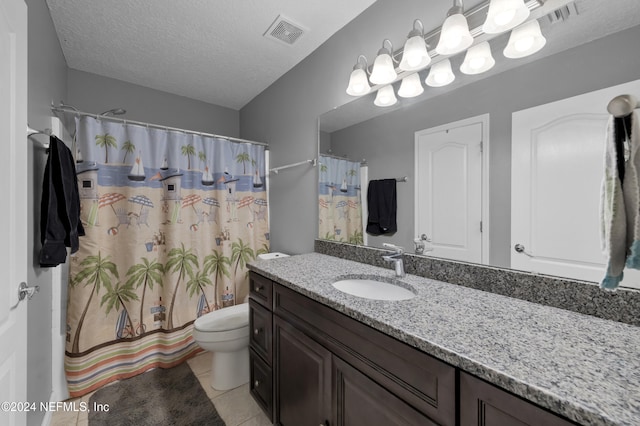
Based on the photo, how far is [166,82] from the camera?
238 centimetres

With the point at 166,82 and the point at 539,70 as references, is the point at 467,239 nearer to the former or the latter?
the point at 539,70

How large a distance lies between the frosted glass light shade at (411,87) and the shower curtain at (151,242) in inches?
59.8

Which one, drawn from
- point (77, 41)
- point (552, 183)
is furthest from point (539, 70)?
point (77, 41)

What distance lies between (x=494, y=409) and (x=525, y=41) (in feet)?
4.04

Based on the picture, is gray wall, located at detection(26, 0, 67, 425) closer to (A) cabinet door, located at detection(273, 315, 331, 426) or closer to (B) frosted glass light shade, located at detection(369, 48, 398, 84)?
(A) cabinet door, located at detection(273, 315, 331, 426)

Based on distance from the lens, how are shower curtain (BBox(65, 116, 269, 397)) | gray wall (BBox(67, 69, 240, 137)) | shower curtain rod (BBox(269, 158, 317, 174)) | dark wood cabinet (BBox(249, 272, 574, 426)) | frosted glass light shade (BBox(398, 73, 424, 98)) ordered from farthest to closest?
gray wall (BBox(67, 69, 240, 137)) → shower curtain rod (BBox(269, 158, 317, 174)) → shower curtain (BBox(65, 116, 269, 397)) → frosted glass light shade (BBox(398, 73, 424, 98)) → dark wood cabinet (BBox(249, 272, 574, 426))

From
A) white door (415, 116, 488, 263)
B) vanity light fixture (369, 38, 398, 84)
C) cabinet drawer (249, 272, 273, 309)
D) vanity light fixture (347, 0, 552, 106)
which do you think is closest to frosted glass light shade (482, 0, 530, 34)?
vanity light fixture (347, 0, 552, 106)

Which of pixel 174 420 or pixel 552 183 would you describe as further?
pixel 174 420

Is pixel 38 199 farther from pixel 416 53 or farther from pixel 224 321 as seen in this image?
pixel 416 53

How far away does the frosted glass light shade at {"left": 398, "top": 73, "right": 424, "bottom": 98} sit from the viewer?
1.35m

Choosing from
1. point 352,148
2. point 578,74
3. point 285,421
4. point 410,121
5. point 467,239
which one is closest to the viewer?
point 578,74

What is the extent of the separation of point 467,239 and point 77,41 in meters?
2.76
